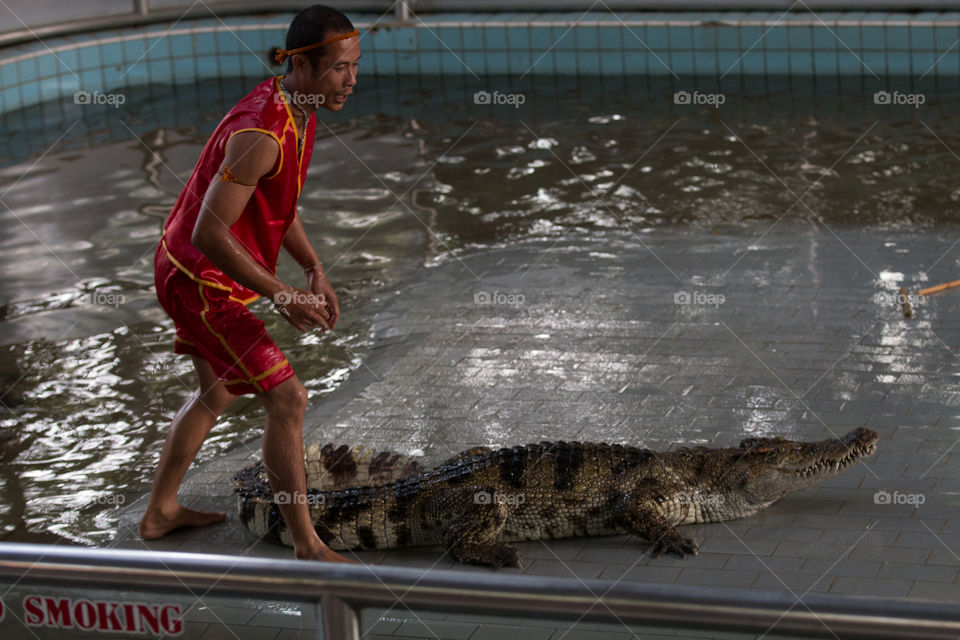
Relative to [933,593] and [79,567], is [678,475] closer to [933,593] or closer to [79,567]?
[933,593]

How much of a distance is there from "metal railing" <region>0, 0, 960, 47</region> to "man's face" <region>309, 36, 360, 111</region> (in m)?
9.47

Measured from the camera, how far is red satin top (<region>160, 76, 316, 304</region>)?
359 cm

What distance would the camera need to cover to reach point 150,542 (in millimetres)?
4145

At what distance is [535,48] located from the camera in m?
12.6

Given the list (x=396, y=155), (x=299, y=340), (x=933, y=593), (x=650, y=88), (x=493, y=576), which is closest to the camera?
(x=493, y=576)

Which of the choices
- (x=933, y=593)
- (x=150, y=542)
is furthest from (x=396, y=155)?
(x=933, y=593)

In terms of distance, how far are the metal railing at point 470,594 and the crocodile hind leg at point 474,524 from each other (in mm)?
1834

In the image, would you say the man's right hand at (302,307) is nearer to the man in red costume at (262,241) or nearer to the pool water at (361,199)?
the man in red costume at (262,241)

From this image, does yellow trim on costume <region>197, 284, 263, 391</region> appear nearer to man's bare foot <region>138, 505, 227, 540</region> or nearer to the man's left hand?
the man's left hand

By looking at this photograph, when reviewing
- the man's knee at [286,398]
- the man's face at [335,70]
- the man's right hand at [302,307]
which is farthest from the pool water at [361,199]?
the man's face at [335,70]

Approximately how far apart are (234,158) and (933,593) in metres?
2.46

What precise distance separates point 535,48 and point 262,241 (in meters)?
9.33

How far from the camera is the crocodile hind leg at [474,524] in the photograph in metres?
3.86

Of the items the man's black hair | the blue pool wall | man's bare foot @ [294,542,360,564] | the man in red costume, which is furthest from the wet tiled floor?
the blue pool wall
